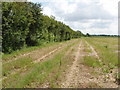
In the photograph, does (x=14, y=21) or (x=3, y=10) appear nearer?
(x=3, y=10)

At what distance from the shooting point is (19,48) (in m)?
21.1

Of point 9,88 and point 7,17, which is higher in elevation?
point 7,17

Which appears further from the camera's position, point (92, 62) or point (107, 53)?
point (107, 53)

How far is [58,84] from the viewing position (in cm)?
810

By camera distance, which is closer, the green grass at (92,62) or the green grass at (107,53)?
the green grass at (92,62)

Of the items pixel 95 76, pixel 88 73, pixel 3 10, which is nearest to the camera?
pixel 95 76

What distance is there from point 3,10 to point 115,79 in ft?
38.0

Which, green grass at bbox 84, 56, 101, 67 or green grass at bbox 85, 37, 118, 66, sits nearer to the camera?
green grass at bbox 84, 56, 101, 67

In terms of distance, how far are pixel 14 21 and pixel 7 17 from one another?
3.15ft

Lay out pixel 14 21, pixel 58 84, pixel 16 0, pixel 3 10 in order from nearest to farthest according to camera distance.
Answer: pixel 58 84
pixel 3 10
pixel 14 21
pixel 16 0

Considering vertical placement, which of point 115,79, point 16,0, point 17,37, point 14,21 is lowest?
point 115,79

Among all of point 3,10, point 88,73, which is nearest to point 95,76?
point 88,73

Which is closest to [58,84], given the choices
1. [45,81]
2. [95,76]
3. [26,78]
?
[45,81]

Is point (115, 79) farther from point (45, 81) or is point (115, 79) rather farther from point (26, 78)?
point (26, 78)
